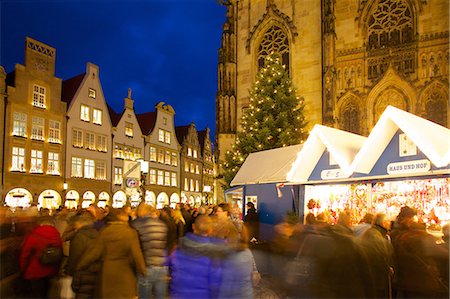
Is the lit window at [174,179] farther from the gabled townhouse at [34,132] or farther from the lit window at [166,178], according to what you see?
the gabled townhouse at [34,132]

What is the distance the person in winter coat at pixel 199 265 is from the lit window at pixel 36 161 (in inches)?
1125

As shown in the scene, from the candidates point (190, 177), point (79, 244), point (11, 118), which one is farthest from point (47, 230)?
point (190, 177)

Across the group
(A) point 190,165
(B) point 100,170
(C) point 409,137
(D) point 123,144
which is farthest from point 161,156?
(C) point 409,137

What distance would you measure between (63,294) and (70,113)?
94.7 ft

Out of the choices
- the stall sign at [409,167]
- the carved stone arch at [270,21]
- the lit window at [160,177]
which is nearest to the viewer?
the stall sign at [409,167]

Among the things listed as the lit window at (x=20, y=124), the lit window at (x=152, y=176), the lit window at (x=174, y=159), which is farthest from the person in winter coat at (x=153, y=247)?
the lit window at (x=174, y=159)

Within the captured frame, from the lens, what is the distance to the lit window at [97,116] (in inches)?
1411

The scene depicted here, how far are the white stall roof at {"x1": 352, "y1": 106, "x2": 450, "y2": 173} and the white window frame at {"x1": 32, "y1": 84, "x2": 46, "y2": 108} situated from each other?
26.0 metres

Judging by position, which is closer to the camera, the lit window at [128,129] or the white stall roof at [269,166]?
the white stall roof at [269,166]

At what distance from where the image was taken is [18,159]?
29.7m

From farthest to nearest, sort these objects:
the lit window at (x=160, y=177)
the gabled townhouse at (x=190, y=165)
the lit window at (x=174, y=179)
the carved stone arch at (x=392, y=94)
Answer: the gabled townhouse at (x=190, y=165) < the lit window at (x=174, y=179) < the lit window at (x=160, y=177) < the carved stone arch at (x=392, y=94)

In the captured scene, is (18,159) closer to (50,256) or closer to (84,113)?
(84,113)

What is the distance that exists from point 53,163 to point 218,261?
30025 mm

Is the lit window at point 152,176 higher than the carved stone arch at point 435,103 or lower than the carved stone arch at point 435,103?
lower
